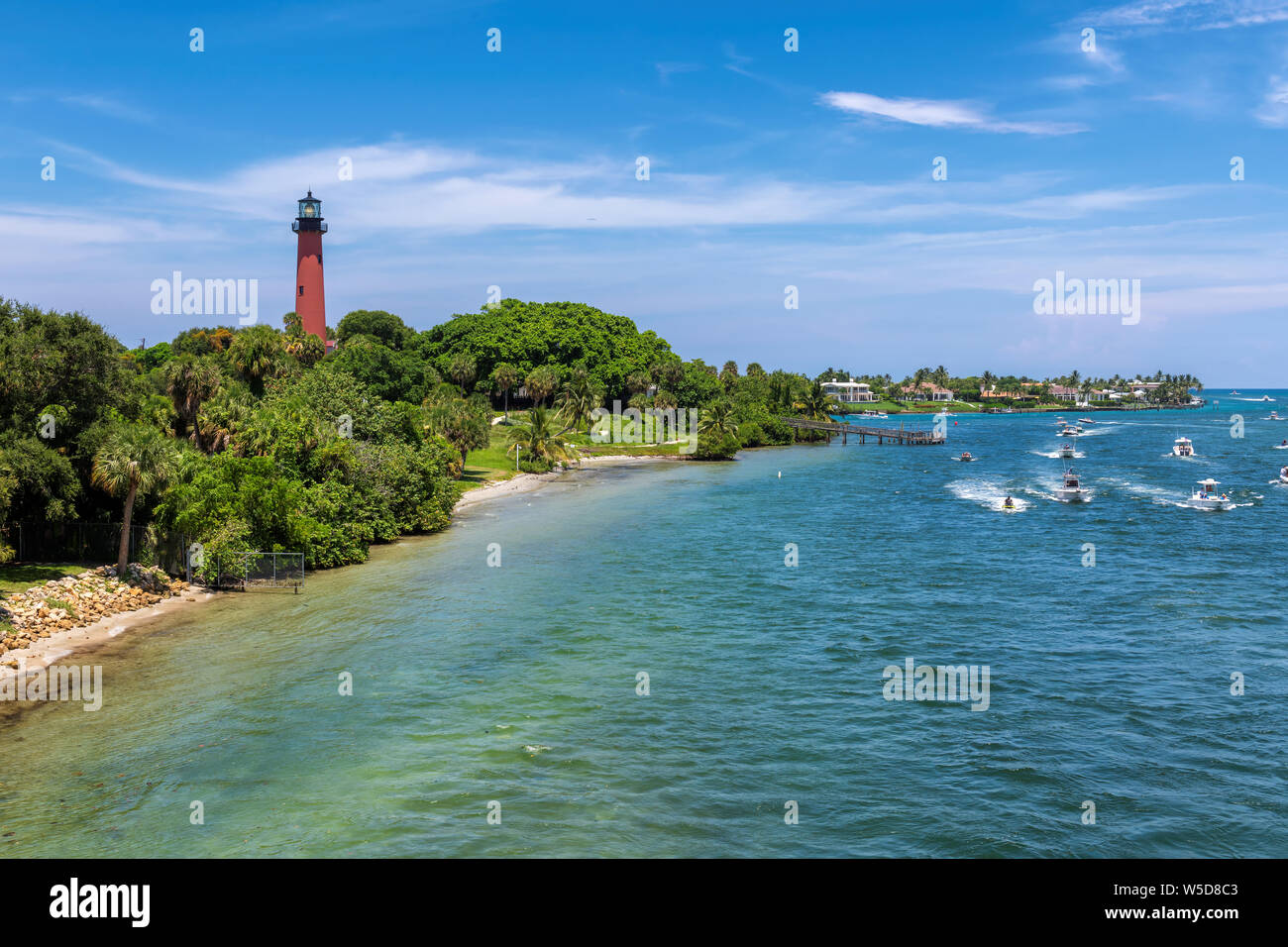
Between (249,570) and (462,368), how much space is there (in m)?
95.9

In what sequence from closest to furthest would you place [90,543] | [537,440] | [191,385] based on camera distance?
[90,543]
[191,385]
[537,440]

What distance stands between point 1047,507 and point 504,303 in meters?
105

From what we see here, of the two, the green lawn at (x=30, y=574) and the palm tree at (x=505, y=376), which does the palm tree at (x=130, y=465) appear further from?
the palm tree at (x=505, y=376)

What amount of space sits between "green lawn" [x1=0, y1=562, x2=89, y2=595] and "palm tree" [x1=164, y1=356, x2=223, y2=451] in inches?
685

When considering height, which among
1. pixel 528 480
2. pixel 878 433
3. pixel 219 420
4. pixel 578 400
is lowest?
pixel 528 480

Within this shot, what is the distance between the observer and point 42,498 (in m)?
37.5

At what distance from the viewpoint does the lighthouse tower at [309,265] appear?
121 metres

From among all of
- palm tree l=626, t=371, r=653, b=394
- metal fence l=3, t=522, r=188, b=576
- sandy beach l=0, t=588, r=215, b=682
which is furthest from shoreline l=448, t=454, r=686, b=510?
sandy beach l=0, t=588, r=215, b=682

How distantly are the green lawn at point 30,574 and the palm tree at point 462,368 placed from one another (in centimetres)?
9916

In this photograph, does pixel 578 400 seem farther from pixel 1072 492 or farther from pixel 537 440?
pixel 1072 492

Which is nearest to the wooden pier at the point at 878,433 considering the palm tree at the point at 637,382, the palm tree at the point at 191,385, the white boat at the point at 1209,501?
the palm tree at the point at 637,382

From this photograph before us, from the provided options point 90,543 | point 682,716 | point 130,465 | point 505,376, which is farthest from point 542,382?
point 682,716

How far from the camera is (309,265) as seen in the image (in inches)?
4791


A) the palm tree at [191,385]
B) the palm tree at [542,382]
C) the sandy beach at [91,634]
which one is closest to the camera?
the sandy beach at [91,634]
